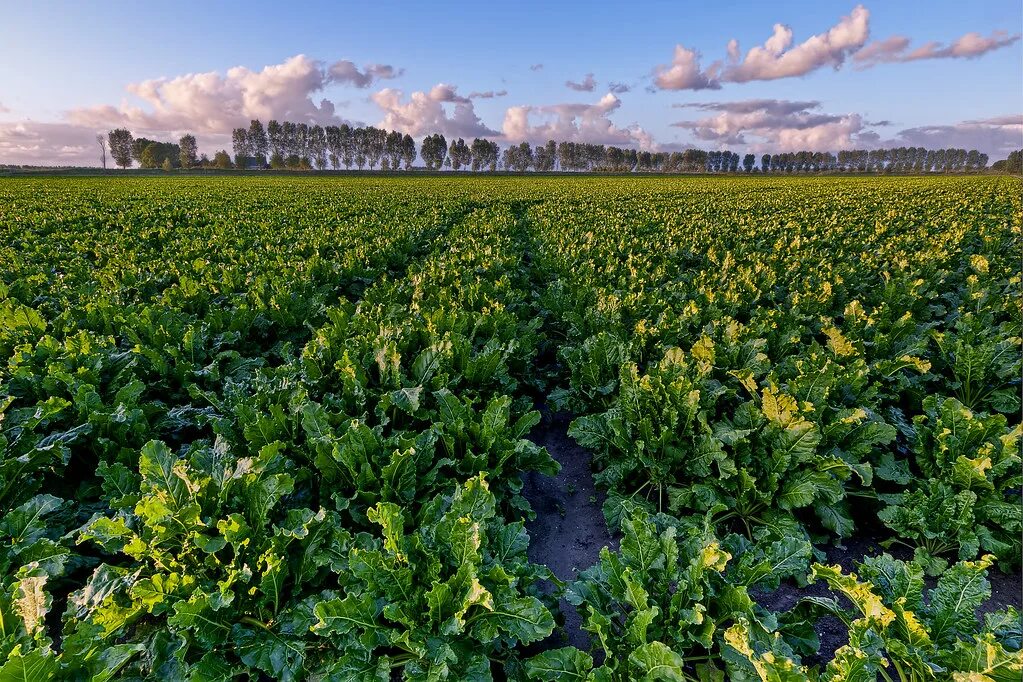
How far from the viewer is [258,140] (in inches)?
4769

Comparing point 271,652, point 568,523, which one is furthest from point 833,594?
point 271,652

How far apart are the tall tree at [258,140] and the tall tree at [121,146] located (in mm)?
24857

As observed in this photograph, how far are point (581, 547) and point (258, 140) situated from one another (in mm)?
141886

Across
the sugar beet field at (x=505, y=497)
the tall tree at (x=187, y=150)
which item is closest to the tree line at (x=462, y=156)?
the tall tree at (x=187, y=150)

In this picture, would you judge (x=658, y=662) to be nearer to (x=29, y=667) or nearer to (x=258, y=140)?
(x=29, y=667)

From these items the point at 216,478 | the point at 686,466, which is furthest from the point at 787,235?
the point at 216,478

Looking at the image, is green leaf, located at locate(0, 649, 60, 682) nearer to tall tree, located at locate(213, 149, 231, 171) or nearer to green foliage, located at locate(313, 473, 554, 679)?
green foliage, located at locate(313, 473, 554, 679)

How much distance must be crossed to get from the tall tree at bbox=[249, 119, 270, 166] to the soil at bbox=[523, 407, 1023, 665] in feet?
447

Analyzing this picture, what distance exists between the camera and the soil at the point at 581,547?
10.4 feet

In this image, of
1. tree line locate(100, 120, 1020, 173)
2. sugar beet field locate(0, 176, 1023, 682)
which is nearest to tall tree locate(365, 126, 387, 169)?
tree line locate(100, 120, 1020, 173)

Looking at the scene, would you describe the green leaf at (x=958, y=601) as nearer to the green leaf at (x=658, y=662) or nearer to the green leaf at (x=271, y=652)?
the green leaf at (x=658, y=662)

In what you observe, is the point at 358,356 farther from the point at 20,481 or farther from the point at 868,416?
the point at 868,416

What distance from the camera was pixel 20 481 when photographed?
3.62 meters

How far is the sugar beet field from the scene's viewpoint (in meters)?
2.56
